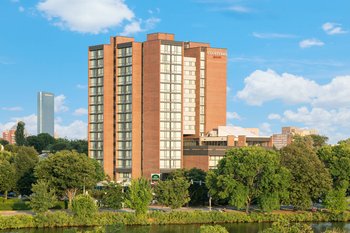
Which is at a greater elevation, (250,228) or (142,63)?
(142,63)

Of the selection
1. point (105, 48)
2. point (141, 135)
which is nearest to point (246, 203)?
point (141, 135)

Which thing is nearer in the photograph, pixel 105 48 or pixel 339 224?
pixel 339 224

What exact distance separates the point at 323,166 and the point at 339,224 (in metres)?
11.2

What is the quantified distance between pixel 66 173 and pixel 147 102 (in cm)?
3309

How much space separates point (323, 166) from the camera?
294 feet

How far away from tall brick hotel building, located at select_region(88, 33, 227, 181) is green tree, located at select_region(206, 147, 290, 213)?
107 feet

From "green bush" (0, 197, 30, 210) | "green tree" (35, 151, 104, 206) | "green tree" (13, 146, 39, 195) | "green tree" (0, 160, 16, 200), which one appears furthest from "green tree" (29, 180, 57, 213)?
"green tree" (0, 160, 16, 200)

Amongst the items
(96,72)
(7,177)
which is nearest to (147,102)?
(96,72)

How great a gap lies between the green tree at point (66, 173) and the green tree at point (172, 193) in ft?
41.9

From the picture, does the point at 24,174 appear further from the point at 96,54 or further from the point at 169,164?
the point at 96,54

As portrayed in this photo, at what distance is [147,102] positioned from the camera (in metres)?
117

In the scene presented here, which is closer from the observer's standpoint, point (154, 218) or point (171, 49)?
point (154, 218)

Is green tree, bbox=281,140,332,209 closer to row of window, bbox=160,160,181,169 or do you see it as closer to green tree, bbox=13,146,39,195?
row of window, bbox=160,160,181,169

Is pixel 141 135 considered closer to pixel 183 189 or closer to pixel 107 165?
pixel 107 165
